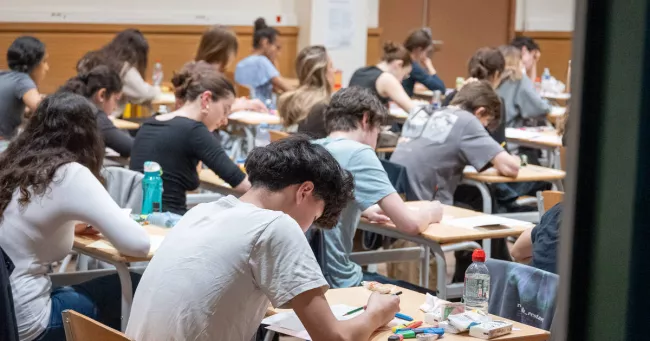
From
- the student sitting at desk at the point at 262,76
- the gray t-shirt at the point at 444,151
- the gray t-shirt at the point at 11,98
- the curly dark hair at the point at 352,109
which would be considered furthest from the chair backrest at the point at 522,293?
the student sitting at desk at the point at 262,76

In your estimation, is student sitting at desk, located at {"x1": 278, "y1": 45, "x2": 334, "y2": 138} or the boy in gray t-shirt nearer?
the boy in gray t-shirt

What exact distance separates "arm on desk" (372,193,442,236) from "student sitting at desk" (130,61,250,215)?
0.92 m

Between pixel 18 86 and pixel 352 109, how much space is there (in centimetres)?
343

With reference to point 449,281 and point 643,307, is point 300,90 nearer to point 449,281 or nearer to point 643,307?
point 449,281

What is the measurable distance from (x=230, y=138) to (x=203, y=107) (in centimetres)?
331

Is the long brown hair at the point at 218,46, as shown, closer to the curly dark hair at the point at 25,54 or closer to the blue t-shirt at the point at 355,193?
the curly dark hair at the point at 25,54

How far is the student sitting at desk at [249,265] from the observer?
92.2 inches

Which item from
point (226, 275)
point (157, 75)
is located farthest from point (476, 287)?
point (157, 75)

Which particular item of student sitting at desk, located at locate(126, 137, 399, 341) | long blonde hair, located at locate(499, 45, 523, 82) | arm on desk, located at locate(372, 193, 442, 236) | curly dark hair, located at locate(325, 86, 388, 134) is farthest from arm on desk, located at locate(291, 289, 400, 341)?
long blonde hair, located at locate(499, 45, 523, 82)

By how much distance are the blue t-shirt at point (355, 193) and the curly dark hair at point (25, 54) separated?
11.9 ft

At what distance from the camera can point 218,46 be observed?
8094 millimetres

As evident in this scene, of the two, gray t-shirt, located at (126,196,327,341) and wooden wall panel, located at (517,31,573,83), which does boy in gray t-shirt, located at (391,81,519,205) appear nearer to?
gray t-shirt, located at (126,196,327,341)

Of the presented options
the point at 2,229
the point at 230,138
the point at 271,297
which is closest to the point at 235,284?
the point at 271,297

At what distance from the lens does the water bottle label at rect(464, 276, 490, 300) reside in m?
2.88
